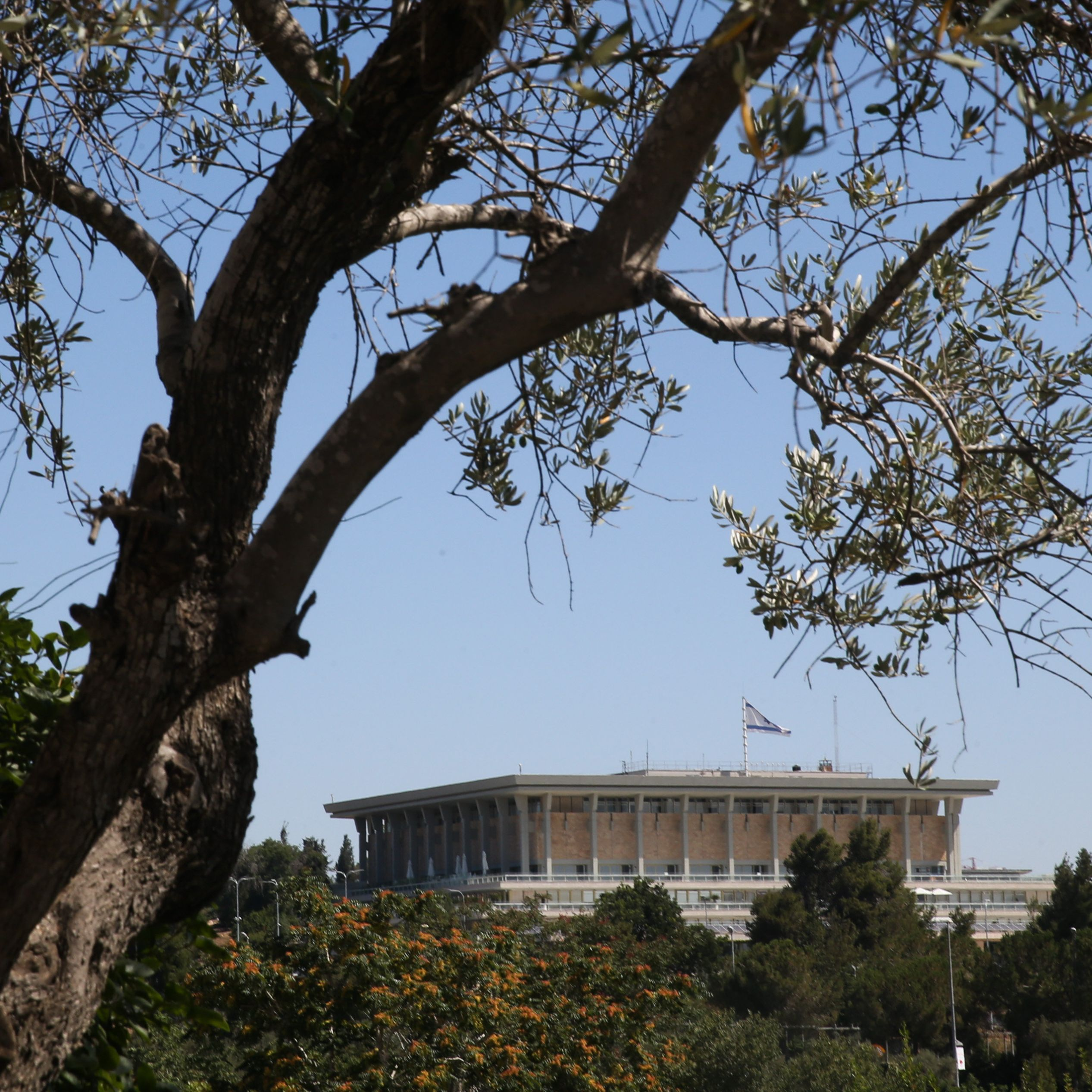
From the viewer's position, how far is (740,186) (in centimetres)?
442

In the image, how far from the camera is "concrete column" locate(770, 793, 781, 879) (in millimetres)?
81625

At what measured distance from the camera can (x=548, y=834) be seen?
79.8m

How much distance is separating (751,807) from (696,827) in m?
3.90

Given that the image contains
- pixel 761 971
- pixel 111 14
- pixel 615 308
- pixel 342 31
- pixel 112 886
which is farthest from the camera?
pixel 761 971

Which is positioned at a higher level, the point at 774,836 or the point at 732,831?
the point at 732,831

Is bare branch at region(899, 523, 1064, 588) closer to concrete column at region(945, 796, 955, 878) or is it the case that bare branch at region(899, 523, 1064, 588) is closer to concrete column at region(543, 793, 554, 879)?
concrete column at region(543, 793, 554, 879)

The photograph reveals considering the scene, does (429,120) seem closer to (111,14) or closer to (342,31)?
(342,31)

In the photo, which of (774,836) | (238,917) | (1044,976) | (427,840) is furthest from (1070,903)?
(427,840)

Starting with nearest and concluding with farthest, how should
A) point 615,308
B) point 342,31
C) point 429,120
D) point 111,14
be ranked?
point 615,308
point 429,120
point 342,31
point 111,14

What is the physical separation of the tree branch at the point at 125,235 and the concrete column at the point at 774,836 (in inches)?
3206

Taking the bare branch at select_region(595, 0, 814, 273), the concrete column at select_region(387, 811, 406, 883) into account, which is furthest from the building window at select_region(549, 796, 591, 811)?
the bare branch at select_region(595, 0, 814, 273)

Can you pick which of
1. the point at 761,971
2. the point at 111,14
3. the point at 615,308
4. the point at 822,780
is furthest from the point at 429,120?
the point at 822,780

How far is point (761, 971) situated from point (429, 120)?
45.5 meters

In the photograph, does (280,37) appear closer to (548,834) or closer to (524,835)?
(548,834)
